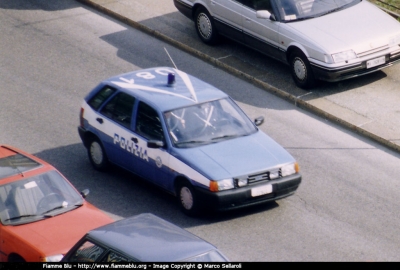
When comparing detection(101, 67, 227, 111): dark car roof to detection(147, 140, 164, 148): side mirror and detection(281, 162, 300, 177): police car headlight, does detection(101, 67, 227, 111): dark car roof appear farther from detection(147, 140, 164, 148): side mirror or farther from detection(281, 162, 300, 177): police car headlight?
detection(281, 162, 300, 177): police car headlight

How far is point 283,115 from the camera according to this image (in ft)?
52.1

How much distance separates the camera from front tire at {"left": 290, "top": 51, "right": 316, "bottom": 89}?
16.4 meters

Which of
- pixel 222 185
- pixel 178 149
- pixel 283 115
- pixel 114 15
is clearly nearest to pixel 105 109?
pixel 178 149

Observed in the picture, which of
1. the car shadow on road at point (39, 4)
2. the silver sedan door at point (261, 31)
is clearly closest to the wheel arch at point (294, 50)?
the silver sedan door at point (261, 31)

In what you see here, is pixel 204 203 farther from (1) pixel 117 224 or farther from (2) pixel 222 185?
(1) pixel 117 224

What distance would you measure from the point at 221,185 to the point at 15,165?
268 cm

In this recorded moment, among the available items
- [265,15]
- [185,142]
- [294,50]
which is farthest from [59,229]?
[265,15]

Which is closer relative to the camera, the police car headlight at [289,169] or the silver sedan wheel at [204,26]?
the police car headlight at [289,169]

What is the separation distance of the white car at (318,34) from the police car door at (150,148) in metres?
4.37

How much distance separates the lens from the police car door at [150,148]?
1258 centimetres

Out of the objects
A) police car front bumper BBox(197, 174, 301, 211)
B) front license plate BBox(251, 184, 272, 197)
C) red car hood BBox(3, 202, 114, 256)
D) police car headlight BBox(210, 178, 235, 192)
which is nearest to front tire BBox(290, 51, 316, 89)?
police car front bumper BBox(197, 174, 301, 211)

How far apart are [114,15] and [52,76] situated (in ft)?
11.0

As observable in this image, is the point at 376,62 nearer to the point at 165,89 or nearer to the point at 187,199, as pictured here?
the point at 165,89

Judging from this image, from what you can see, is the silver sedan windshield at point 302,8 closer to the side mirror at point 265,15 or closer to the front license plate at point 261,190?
the side mirror at point 265,15
